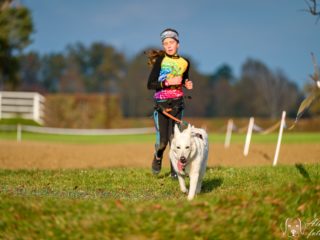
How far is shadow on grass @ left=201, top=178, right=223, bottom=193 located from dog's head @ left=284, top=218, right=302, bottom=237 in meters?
3.04

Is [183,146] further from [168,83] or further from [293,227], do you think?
[168,83]

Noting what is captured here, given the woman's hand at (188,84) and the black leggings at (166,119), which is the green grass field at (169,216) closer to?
the woman's hand at (188,84)

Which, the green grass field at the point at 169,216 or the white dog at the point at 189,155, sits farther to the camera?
the white dog at the point at 189,155

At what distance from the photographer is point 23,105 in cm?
5050

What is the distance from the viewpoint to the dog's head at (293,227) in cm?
527

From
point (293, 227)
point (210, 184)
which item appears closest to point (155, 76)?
point (210, 184)

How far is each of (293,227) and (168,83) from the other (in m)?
4.97

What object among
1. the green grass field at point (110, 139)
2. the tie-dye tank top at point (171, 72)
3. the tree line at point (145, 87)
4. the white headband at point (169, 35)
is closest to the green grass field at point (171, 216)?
the tie-dye tank top at point (171, 72)

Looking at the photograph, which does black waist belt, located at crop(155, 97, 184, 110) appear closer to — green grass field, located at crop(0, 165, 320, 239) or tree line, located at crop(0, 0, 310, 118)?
green grass field, located at crop(0, 165, 320, 239)

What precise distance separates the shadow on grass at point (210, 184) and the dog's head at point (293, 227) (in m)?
3.04

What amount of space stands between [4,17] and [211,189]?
3844 cm

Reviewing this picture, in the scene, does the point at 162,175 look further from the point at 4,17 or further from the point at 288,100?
the point at 288,100

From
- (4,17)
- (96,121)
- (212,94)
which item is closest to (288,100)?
(212,94)

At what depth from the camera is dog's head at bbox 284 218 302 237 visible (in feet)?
17.3
